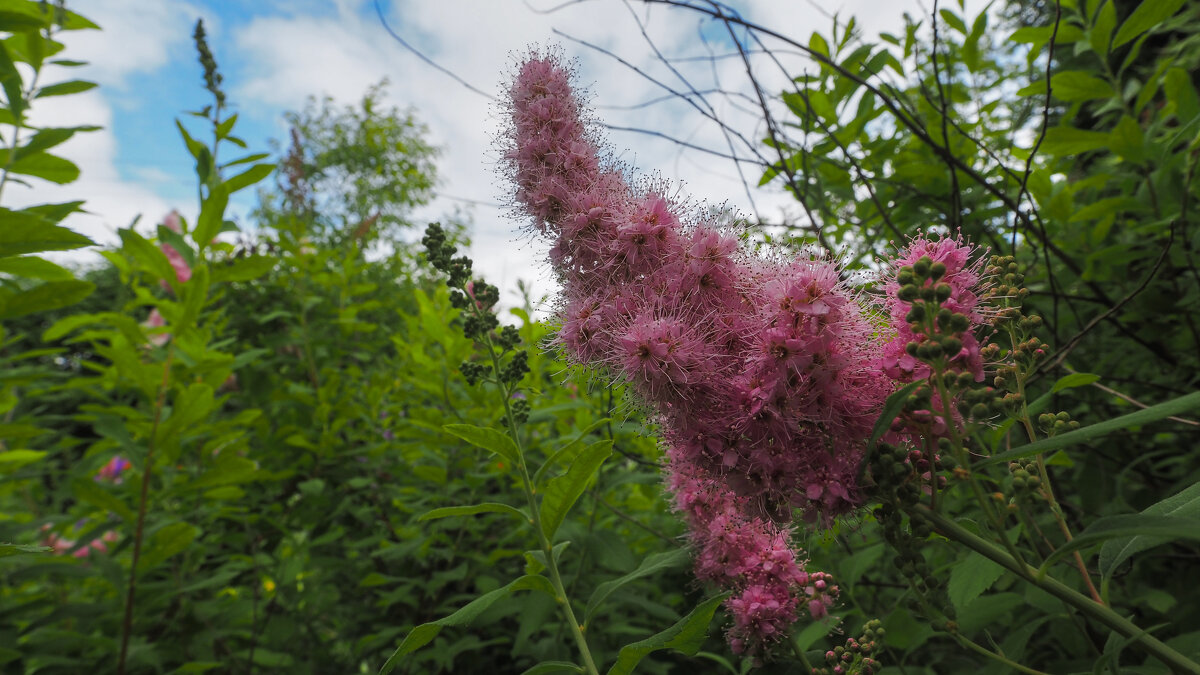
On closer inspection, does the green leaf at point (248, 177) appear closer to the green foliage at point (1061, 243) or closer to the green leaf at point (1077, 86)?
the green foliage at point (1061, 243)

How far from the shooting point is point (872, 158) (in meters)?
2.52

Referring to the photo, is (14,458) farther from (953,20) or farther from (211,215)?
(953,20)

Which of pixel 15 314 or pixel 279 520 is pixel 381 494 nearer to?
pixel 279 520

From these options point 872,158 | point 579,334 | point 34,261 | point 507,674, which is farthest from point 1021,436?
point 34,261

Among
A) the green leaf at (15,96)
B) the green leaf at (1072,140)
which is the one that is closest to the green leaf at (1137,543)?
the green leaf at (1072,140)

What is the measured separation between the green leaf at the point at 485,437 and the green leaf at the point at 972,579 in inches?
41.3

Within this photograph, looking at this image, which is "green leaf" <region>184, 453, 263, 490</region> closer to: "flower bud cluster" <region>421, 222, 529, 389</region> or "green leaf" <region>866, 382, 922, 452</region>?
"flower bud cluster" <region>421, 222, 529, 389</region>

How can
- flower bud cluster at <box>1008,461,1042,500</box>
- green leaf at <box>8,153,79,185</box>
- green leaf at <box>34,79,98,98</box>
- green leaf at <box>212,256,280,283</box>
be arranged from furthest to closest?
green leaf at <box>212,256,280,283</box> < green leaf at <box>34,79,98,98</box> < green leaf at <box>8,153,79,185</box> < flower bud cluster at <box>1008,461,1042,500</box>

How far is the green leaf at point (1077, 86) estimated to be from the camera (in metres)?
2.30

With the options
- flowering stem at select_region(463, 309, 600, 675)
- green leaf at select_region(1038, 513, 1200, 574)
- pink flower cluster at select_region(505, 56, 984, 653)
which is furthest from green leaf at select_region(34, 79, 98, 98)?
green leaf at select_region(1038, 513, 1200, 574)

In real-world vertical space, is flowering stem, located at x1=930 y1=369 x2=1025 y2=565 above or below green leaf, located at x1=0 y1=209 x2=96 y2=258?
below

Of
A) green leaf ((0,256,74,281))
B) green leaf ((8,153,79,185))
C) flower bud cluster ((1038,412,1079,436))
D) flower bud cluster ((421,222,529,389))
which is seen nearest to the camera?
flower bud cluster ((1038,412,1079,436))

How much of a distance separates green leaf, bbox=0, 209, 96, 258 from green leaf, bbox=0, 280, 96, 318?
1.11ft

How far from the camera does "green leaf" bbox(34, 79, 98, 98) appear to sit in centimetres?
207
